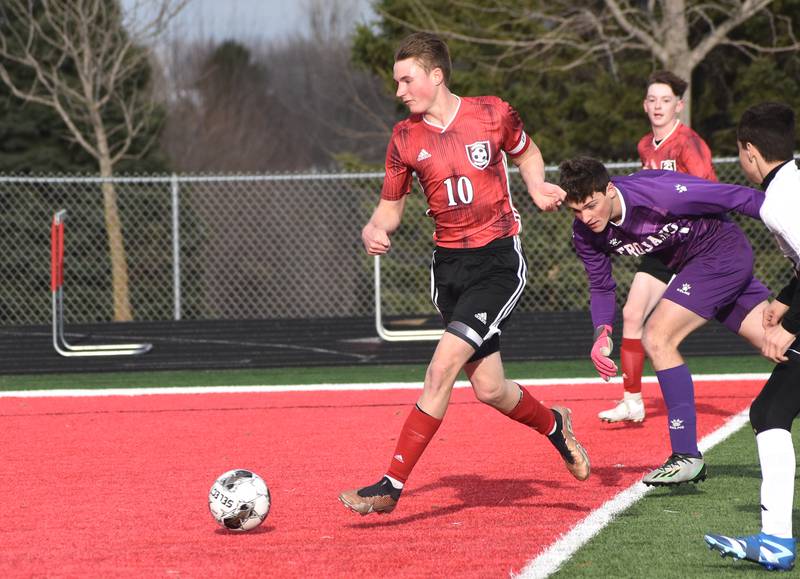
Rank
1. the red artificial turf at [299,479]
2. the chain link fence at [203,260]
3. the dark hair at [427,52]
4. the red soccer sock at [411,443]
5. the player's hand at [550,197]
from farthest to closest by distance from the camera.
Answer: the chain link fence at [203,260], the dark hair at [427,52], the player's hand at [550,197], the red soccer sock at [411,443], the red artificial turf at [299,479]

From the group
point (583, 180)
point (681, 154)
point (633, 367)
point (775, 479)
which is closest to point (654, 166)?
point (681, 154)

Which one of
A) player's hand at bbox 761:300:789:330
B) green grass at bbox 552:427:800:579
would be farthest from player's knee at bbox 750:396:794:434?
green grass at bbox 552:427:800:579

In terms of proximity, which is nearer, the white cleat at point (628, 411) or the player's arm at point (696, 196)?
the player's arm at point (696, 196)

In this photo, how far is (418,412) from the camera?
18.3 ft

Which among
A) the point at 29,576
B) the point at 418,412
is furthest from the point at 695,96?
the point at 29,576

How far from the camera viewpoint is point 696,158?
8.53 metres

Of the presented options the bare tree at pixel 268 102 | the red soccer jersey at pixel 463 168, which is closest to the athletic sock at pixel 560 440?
the red soccer jersey at pixel 463 168

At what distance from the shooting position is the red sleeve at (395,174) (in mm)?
5902

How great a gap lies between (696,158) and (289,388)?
4513 millimetres

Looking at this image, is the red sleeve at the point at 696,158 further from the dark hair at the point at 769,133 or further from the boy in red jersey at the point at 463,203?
the dark hair at the point at 769,133

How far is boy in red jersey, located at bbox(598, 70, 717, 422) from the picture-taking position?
27.1 ft

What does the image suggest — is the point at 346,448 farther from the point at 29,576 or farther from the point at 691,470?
the point at 29,576

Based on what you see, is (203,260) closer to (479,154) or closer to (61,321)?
(61,321)

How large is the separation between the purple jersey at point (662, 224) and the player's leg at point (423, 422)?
1.13 metres
